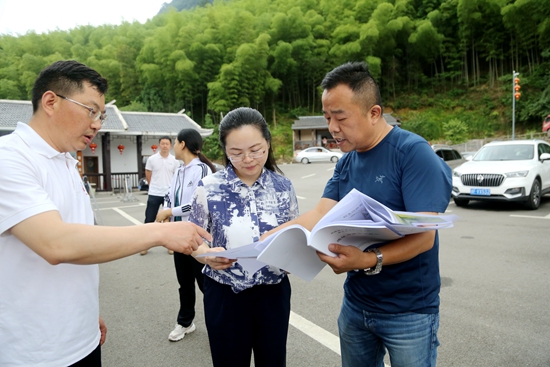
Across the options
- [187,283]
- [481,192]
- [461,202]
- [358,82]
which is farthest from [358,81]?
[461,202]

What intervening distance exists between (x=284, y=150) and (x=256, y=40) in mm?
13582

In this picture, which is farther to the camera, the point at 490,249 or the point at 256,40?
the point at 256,40

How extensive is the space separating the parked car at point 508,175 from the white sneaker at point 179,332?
770 cm

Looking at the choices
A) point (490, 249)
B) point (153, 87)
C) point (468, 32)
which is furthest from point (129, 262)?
point (468, 32)

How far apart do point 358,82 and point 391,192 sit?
49cm

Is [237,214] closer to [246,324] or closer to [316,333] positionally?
[246,324]

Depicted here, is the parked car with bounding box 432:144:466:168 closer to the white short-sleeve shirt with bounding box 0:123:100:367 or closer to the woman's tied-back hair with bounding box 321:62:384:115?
the woman's tied-back hair with bounding box 321:62:384:115

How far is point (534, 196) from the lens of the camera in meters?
8.36

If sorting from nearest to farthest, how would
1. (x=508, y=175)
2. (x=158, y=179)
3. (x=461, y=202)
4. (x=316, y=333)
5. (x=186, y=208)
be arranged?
(x=316, y=333) → (x=186, y=208) → (x=158, y=179) → (x=508, y=175) → (x=461, y=202)

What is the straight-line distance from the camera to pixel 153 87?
133 feet

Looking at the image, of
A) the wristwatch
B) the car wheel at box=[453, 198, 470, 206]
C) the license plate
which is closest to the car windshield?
the car wheel at box=[453, 198, 470, 206]

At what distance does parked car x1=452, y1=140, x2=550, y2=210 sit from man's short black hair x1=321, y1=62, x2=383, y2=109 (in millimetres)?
8158

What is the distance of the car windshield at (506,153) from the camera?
8.94 metres

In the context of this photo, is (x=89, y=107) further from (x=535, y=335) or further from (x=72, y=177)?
(x=535, y=335)
